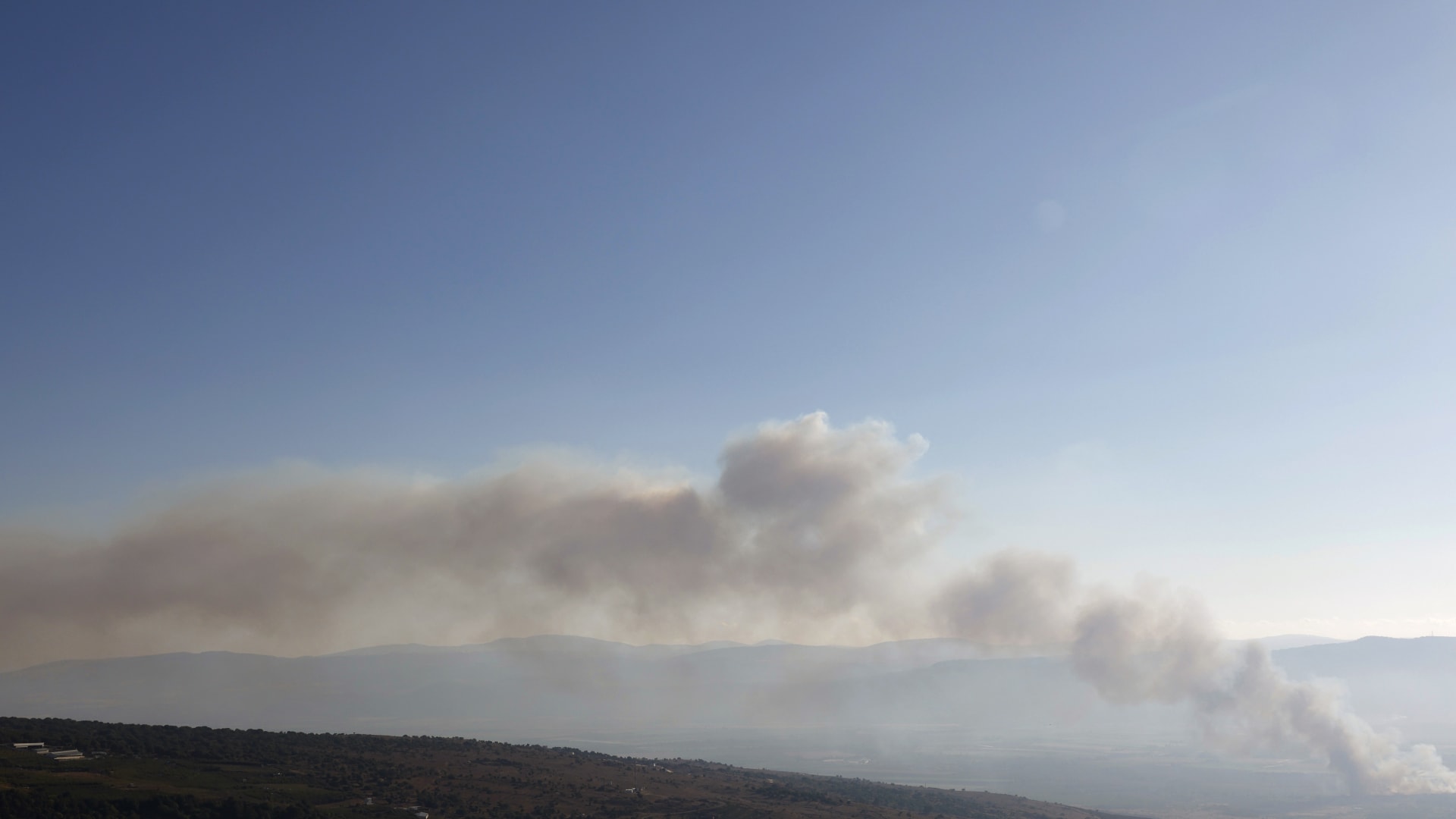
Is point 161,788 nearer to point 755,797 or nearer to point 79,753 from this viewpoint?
point 79,753

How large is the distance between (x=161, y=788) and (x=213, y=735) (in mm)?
44620

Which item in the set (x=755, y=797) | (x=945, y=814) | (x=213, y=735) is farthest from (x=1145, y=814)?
(x=213, y=735)

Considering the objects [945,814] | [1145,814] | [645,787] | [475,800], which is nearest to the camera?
[475,800]

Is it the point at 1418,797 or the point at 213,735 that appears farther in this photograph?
the point at 1418,797

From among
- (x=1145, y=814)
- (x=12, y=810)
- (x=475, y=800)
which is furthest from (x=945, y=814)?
(x=12, y=810)

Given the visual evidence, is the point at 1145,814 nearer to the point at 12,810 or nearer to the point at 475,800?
the point at 475,800

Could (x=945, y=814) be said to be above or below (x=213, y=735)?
below

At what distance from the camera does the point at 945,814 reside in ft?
452

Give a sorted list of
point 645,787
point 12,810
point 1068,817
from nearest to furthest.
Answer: point 12,810
point 645,787
point 1068,817

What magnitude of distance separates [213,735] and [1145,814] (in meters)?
177

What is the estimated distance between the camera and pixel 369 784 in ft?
336

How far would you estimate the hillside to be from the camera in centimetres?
7950

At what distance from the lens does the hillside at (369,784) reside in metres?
79.5

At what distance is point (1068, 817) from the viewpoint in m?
147
